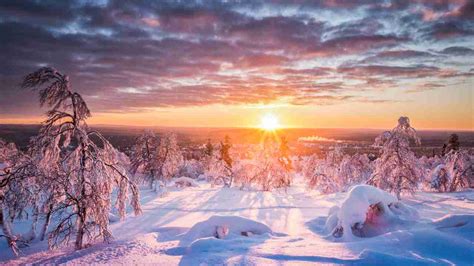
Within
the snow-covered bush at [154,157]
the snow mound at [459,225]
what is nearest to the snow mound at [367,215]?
the snow mound at [459,225]

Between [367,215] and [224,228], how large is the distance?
783cm

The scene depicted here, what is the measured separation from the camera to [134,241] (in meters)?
15.4

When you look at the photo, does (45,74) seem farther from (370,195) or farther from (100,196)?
(370,195)

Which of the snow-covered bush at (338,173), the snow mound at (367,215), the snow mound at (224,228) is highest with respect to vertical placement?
the snow mound at (367,215)

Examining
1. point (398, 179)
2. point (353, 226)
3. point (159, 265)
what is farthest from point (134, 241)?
point (398, 179)

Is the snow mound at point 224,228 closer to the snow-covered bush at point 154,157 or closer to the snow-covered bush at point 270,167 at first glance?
the snow-covered bush at point 270,167

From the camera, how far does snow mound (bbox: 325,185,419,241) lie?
16.7 meters

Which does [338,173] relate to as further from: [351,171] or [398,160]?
[398,160]

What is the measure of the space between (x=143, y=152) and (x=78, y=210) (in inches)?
1407

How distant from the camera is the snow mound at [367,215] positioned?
16.7 metres

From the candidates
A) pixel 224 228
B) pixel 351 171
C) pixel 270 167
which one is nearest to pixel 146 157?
pixel 270 167

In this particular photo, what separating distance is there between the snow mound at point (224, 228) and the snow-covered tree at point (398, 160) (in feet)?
63.0

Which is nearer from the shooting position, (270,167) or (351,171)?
(270,167)

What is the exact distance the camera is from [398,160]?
3197cm
